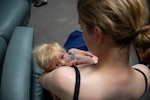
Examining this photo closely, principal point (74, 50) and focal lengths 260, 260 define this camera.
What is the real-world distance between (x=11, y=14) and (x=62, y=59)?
28.9 inches

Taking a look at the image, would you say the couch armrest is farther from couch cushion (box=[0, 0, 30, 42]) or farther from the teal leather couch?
couch cushion (box=[0, 0, 30, 42])

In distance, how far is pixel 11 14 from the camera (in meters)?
1.92

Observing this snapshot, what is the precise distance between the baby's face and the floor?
2.96 feet

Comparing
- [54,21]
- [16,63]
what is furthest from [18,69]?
[54,21]

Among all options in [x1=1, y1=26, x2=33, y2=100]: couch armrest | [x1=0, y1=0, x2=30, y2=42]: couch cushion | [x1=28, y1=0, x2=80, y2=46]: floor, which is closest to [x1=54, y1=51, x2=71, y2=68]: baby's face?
[x1=1, y1=26, x2=33, y2=100]: couch armrest

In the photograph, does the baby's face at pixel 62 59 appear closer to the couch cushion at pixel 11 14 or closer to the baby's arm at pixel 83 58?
the baby's arm at pixel 83 58

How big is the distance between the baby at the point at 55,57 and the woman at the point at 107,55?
0.22m

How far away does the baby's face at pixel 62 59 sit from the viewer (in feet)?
4.42

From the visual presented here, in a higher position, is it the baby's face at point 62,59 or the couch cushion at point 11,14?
the couch cushion at point 11,14

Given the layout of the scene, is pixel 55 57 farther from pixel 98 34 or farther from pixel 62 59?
pixel 98 34

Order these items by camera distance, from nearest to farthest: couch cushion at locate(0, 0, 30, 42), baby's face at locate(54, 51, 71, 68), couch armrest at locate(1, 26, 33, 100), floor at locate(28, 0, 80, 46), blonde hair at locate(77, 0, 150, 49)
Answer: blonde hair at locate(77, 0, 150, 49)
couch armrest at locate(1, 26, 33, 100)
baby's face at locate(54, 51, 71, 68)
couch cushion at locate(0, 0, 30, 42)
floor at locate(28, 0, 80, 46)

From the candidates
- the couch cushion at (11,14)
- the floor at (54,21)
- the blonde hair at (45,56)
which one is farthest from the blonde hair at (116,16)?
the floor at (54,21)

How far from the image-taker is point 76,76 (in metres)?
0.99

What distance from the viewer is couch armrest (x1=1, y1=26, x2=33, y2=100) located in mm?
1210
